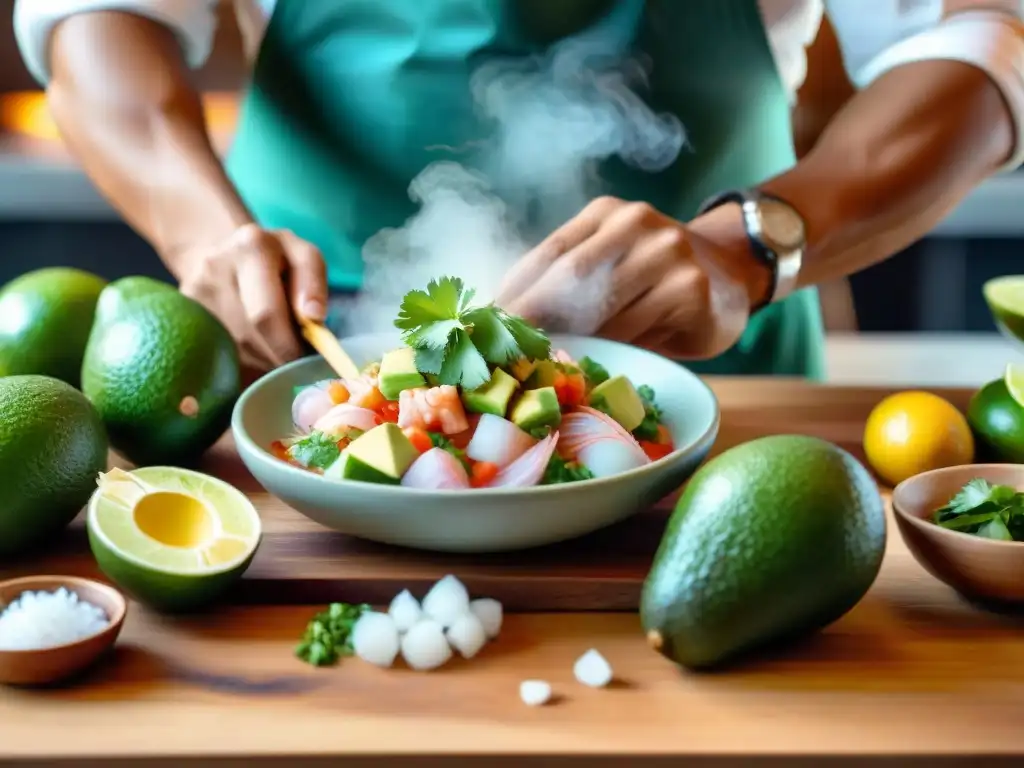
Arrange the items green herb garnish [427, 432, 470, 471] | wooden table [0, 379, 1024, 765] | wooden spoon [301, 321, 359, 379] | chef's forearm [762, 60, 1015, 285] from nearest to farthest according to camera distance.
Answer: wooden table [0, 379, 1024, 765] < green herb garnish [427, 432, 470, 471] < wooden spoon [301, 321, 359, 379] < chef's forearm [762, 60, 1015, 285]

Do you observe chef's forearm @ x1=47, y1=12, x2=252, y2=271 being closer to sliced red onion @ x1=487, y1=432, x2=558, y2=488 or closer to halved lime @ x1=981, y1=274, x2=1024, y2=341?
sliced red onion @ x1=487, y1=432, x2=558, y2=488

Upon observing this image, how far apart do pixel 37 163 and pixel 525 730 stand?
2.67 m

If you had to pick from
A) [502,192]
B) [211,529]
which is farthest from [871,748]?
[502,192]

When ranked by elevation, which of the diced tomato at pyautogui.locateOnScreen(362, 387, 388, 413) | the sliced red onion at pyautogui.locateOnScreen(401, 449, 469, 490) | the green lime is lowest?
the green lime

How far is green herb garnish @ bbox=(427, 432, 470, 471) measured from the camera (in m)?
0.96

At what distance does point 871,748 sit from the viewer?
0.73 meters

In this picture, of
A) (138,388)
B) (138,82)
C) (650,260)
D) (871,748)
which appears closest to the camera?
(871,748)

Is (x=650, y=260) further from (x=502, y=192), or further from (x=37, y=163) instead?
(x=37, y=163)

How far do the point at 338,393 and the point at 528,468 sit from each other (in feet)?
0.84

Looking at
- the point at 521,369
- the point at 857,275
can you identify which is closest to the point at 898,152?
the point at 521,369

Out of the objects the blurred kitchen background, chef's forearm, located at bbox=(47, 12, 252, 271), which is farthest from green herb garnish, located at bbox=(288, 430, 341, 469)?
the blurred kitchen background

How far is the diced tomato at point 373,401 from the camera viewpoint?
1.04 meters

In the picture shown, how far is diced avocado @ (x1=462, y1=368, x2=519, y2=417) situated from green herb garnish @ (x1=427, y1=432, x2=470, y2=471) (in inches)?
1.8

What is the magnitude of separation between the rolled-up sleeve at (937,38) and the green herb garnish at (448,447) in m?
1.10
